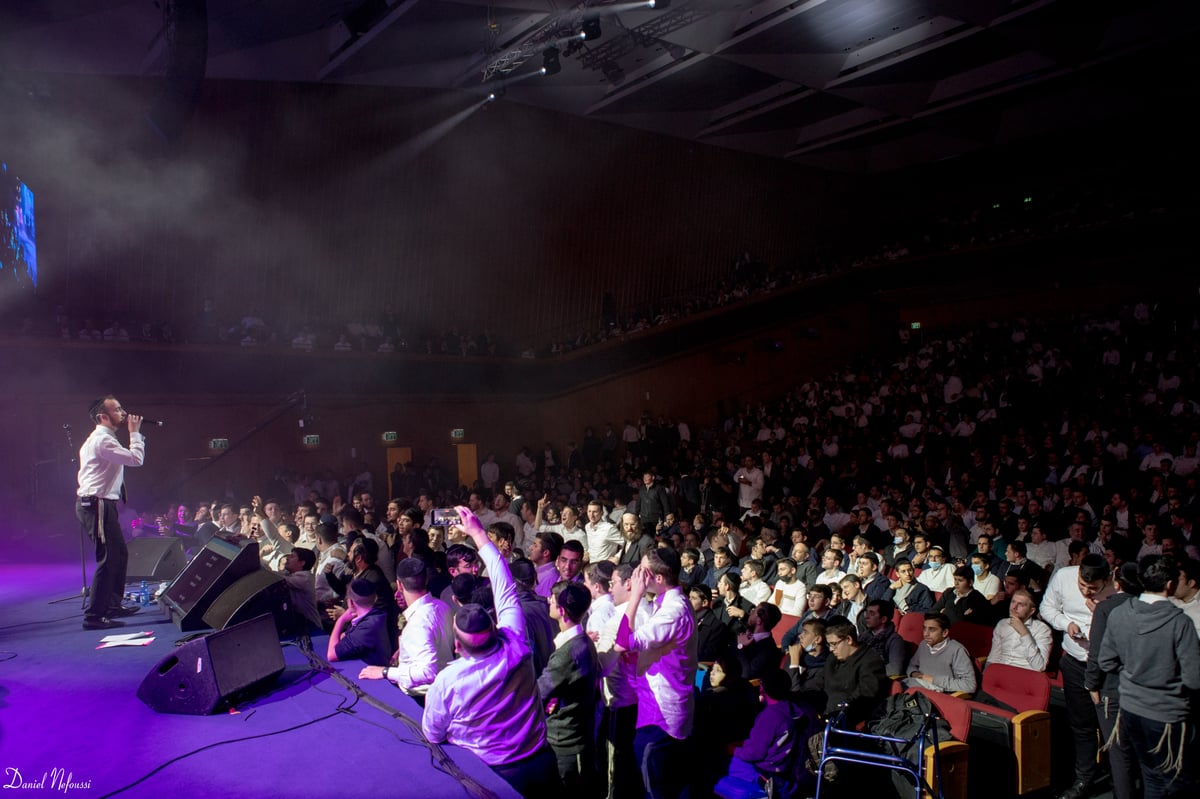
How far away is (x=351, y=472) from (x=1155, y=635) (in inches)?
482

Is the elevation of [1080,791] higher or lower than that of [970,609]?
lower

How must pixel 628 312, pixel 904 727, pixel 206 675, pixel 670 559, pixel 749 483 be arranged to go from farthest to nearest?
pixel 628 312 < pixel 749 483 < pixel 904 727 < pixel 670 559 < pixel 206 675

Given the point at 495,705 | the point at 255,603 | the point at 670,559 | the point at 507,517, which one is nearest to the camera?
the point at 495,705

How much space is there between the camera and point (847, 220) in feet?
67.8

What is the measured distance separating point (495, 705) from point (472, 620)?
37 cm

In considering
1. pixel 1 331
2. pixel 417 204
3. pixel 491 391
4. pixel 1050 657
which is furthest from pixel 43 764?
pixel 417 204

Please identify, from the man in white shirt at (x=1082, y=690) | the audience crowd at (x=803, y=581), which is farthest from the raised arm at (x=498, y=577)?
the man in white shirt at (x=1082, y=690)

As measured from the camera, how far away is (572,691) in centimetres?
342

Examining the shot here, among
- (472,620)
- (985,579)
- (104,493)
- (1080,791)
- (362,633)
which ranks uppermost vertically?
(104,493)

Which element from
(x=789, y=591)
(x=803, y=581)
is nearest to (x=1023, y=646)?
(x=789, y=591)

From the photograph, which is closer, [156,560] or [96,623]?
[96,623]

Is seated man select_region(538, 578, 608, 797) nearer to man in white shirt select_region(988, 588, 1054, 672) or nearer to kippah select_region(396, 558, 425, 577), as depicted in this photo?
kippah select_region(396, 558, 425, 577)

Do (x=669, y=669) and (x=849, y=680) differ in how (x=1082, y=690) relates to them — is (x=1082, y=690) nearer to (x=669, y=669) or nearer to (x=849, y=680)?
(x=849, y=680)

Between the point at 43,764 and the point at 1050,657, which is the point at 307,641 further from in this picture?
the point at 1050,657
